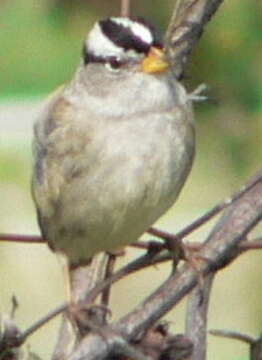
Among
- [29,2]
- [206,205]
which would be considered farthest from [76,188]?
[29,2]

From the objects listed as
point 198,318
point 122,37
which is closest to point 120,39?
point 122,37

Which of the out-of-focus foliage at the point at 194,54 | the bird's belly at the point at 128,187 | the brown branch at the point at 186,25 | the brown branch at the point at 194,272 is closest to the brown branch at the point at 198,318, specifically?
the brown branch at the point at 194,272

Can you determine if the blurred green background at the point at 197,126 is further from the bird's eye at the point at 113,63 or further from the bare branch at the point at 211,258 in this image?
the bare branch at the point at 211,258

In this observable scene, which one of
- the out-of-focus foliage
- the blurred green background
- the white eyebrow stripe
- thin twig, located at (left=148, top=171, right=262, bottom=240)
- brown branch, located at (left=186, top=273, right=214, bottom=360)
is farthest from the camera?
the out-of-focus foliage

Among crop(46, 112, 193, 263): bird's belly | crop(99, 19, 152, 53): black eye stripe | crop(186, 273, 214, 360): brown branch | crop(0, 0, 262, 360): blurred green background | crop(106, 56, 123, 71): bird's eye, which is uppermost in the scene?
crop(99, 19, 152, 53): black eye stripe

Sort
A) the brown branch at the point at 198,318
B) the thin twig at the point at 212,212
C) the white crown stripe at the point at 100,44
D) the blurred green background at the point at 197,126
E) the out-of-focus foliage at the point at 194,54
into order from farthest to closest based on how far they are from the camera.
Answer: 1. the out-of-focus foliage at the point at 194,54
2. the blurred green background at the point at 197,126
3. the white crown stripe at the point at 100,44
4. the brown branch at the point at 198,318
5. the thin twig at the point at 212,212

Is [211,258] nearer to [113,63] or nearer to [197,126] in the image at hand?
[113,63]

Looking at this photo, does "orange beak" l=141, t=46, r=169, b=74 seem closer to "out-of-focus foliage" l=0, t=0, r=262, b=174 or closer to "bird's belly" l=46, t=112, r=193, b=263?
"bird's belly" l=46, t=112, r=193, b=263

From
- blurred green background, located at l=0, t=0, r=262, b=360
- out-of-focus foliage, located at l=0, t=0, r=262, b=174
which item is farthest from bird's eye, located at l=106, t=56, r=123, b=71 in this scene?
out-of-focus foliage, located at l=0, t=0, r=262, b=174
